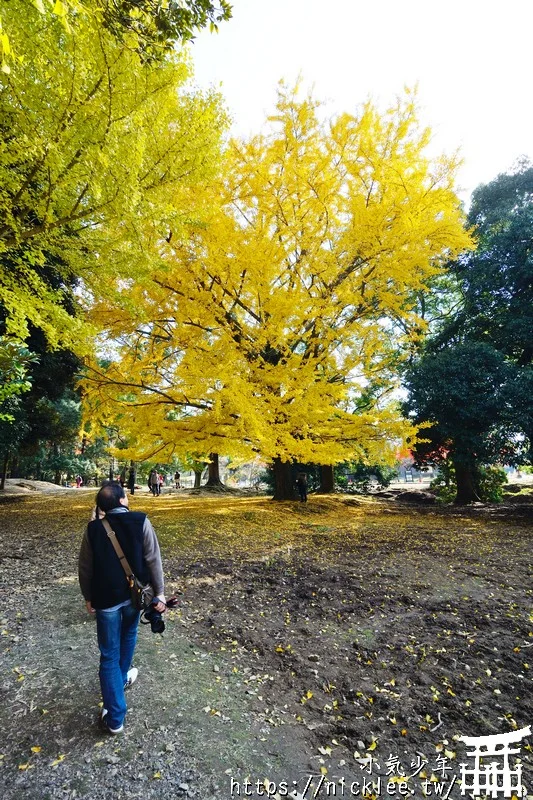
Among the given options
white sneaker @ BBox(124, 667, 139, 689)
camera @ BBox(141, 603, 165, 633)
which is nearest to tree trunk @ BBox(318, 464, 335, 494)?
white sneaker @ BBox(124, 667, 139, 689)

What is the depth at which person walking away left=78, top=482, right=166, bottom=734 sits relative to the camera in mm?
2230

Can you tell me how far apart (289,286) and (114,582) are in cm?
715

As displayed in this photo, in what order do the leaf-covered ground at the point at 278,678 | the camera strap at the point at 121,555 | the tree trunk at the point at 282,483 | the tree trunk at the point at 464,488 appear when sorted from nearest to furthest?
1. the leaf-covered ground at the point at 278,678
2. the camera strap at the point at 121,555
3. the tree trunk at the point at 282,483
4. the tree trunk at the point at 464,488

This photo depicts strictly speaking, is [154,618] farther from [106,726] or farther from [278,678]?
[278,678]

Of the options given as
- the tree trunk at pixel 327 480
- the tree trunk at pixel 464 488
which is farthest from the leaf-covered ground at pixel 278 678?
the tree trunk at pixel 327 480

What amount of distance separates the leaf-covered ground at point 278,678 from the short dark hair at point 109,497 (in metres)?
1.34

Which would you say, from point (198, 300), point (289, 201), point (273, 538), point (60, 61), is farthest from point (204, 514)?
point (60, 61)

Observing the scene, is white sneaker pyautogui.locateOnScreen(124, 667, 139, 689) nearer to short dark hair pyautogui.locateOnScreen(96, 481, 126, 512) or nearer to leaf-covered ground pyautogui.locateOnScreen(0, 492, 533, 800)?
leaf-covered ground pyautogui.locateOnScreen(0, 492, 533, 800)

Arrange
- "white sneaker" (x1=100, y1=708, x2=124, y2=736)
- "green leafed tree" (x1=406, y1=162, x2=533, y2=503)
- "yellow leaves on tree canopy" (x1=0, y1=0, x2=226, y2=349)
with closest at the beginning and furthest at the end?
"white sneaker" (x1=100, y1=708, x2=124, y2=736) → "yellow leaves on tree canopy" (x1=0, y1=0, x2=226, y2=349) → "green leafed tree" (x1=406, y1=162, x2=533, y2=503)

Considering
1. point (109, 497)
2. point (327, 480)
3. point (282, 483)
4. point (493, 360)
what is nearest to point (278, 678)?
point (109, 497)

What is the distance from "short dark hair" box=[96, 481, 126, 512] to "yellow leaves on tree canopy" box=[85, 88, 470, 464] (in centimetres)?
404

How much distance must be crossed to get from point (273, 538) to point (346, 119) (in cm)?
894

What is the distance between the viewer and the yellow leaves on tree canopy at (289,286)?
707 cm

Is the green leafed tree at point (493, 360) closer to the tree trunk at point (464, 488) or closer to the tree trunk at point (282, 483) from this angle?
the tree trunk at point (464, 488)
